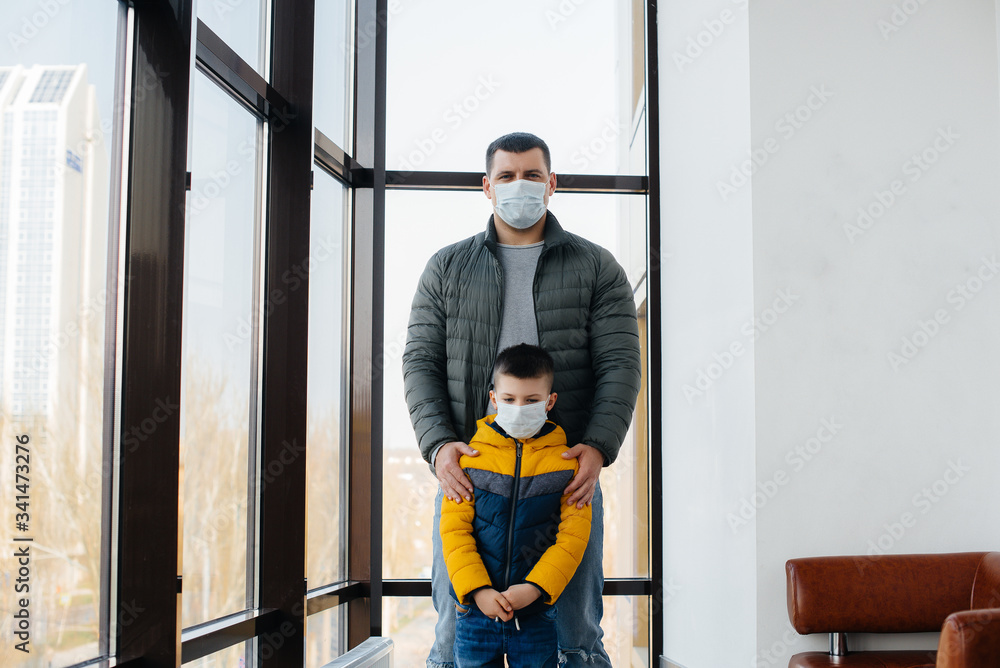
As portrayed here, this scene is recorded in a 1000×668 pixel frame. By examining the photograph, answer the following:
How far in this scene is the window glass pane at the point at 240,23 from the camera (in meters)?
2.28

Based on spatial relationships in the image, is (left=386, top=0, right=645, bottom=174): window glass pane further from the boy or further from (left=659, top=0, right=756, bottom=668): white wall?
the boy

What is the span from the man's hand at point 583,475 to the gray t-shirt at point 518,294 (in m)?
0.34

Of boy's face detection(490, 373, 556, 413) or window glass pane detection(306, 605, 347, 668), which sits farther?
window glass pane detection(306, 605, 347, 668)

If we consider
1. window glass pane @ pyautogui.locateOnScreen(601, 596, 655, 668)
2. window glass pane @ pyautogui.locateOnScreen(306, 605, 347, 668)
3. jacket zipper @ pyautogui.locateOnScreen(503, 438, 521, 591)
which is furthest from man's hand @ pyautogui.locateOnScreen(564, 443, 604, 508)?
window glass pane @ pyautogui.locateOnScreen(601, 596, 655, 668)

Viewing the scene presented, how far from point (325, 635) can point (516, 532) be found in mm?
1488

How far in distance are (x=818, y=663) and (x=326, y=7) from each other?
9.65 ft

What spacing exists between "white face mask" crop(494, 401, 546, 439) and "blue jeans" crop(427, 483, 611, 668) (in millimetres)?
272

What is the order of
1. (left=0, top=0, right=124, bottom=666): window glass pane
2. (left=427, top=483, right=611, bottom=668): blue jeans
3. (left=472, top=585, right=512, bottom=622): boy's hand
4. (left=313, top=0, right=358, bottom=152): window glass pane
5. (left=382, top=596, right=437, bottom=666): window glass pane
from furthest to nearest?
(left=382, top=596, right=437, bottom=666): window glass pane < (left=313, top=0, right=358, bottom=152): window glass pane < (left=427, top=483, right=611, bottom=668): blue jeans < (left=472, top=585, right=512, bottom=622): boy's hand < (left=0, top=0, right=124, bottom=666): window glass pane

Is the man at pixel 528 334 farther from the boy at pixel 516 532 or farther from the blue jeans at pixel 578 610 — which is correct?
the boy at pixel 516 532

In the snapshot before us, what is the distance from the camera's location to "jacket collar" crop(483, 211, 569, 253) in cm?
218

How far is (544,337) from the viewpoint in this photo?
214 centimetres

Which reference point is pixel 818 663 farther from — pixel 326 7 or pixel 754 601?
pixel 326 7

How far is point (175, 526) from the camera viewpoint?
1808 mm

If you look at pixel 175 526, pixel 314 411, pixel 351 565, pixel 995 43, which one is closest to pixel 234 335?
pixel 314 411
